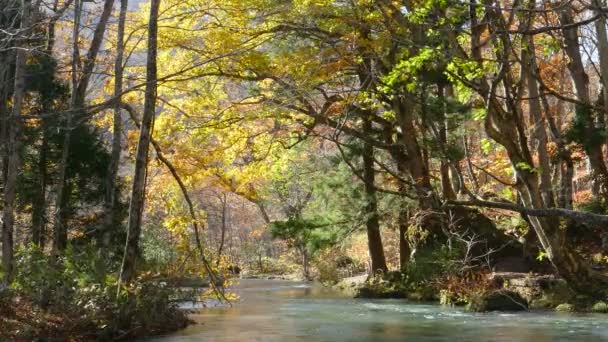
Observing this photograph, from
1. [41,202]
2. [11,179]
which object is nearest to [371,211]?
[41,202]

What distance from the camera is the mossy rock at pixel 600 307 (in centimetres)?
1327

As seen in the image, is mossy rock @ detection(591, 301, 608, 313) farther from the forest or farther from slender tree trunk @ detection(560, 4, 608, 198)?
slender tree trunk @ detection(560, 4, 608, 198)

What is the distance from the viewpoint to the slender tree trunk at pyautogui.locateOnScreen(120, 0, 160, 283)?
9.84 metres

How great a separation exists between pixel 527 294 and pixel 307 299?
6378mm

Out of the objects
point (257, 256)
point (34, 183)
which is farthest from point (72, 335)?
point (257, 256)

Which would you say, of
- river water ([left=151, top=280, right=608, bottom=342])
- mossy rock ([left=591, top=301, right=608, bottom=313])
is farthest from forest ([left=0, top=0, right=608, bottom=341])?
river water ([left=151, top=280, right=608, bottom=342])

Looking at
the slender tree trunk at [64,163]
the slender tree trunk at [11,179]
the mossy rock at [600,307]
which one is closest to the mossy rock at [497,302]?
the mossy rock at [600,307]

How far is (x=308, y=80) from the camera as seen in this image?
1377cm

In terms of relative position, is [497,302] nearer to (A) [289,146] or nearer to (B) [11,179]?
(A) [289,146]

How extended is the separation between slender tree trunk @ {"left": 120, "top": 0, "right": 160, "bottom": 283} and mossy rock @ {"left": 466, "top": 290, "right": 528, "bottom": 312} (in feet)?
26.3

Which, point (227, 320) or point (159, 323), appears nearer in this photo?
point (159, 323)

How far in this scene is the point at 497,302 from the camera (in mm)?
14477

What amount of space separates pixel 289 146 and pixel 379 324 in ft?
19.0

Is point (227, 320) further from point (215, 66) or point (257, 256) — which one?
point (257, 256)
